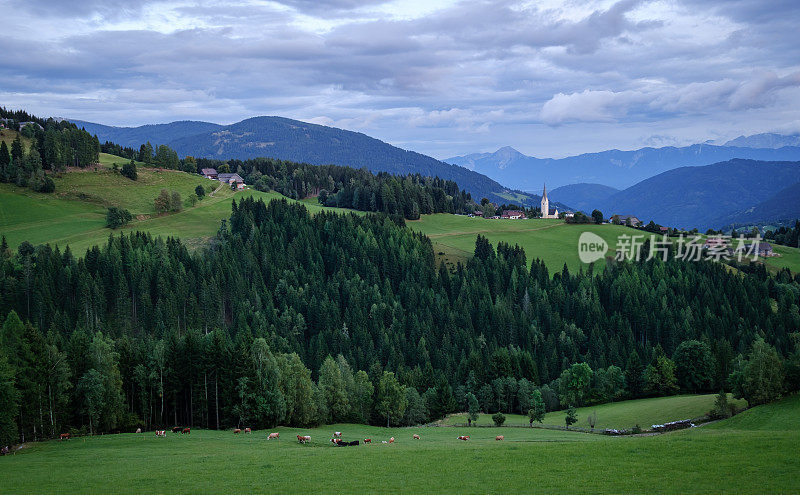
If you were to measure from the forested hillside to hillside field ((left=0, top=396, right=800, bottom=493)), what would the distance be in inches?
677

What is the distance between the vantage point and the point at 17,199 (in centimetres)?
16812

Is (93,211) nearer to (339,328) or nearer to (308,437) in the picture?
(339,328)

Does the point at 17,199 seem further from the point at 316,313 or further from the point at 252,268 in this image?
the point at 316,313

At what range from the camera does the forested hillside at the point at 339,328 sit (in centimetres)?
6456

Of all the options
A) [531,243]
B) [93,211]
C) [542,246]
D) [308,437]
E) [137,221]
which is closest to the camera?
[308,437]

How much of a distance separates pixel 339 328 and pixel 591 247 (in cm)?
9397

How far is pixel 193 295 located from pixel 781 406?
102520 millimetres

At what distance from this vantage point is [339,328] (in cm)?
12662

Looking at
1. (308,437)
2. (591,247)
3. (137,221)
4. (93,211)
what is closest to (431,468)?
(308,437)

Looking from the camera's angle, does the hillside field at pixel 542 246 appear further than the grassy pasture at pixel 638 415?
Yes

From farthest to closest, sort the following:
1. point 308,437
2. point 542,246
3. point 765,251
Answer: point 765,251, point 542,246, point 308,437

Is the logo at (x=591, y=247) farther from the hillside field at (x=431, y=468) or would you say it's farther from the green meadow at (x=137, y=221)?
the hillside field at (x=431, y=468)

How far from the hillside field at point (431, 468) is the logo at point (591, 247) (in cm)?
13997

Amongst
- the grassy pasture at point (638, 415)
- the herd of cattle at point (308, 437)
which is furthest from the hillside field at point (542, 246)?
the herd of cattle at point (308, 437)
